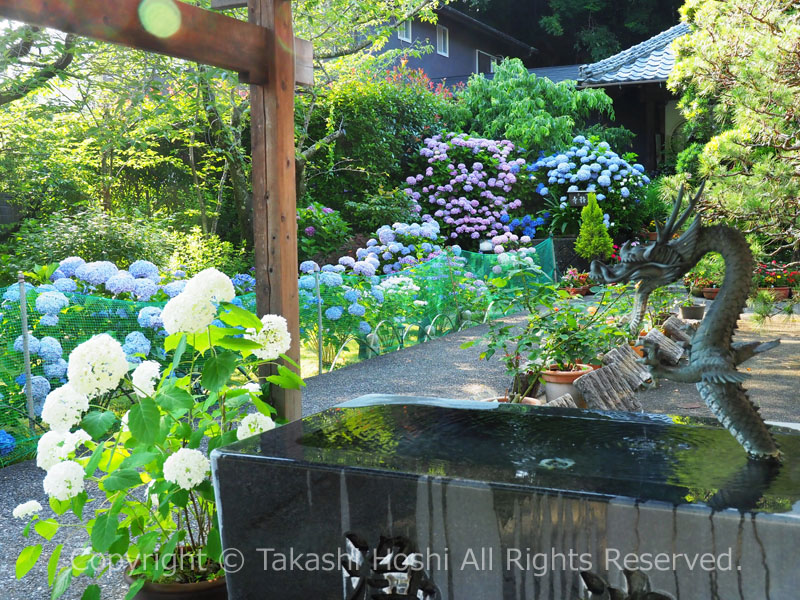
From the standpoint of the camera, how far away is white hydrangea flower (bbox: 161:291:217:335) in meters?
2.22

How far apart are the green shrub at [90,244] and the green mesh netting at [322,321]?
1932 mm

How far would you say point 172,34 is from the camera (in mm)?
2703

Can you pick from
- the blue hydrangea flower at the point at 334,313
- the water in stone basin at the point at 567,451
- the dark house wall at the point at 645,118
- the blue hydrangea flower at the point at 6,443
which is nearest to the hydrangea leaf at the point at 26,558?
the water in stone basin at the point at 567,451

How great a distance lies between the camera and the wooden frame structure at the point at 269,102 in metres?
2.84

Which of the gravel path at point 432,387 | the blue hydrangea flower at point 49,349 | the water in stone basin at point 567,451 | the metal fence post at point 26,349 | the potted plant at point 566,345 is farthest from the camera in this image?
the potted plant at point 566,345

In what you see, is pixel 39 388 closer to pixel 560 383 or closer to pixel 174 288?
pixel 174 288

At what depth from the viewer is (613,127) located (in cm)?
1720

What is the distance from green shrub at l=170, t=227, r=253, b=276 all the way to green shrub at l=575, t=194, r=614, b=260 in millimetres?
5782

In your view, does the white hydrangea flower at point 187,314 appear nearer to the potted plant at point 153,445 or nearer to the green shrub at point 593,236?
the potted plant at point 153,445

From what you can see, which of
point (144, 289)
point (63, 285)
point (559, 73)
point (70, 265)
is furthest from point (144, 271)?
point (559, 73)

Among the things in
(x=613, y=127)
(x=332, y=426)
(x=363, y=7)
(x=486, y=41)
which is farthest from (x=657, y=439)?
(x=486, y=41)

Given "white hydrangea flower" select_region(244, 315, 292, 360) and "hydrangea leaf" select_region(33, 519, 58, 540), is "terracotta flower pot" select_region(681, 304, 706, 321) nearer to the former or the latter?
"white hydrangea flower" select_region(244, 315, 292, 360)

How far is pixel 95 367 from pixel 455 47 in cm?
2157

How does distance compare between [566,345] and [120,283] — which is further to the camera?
[120,283]
